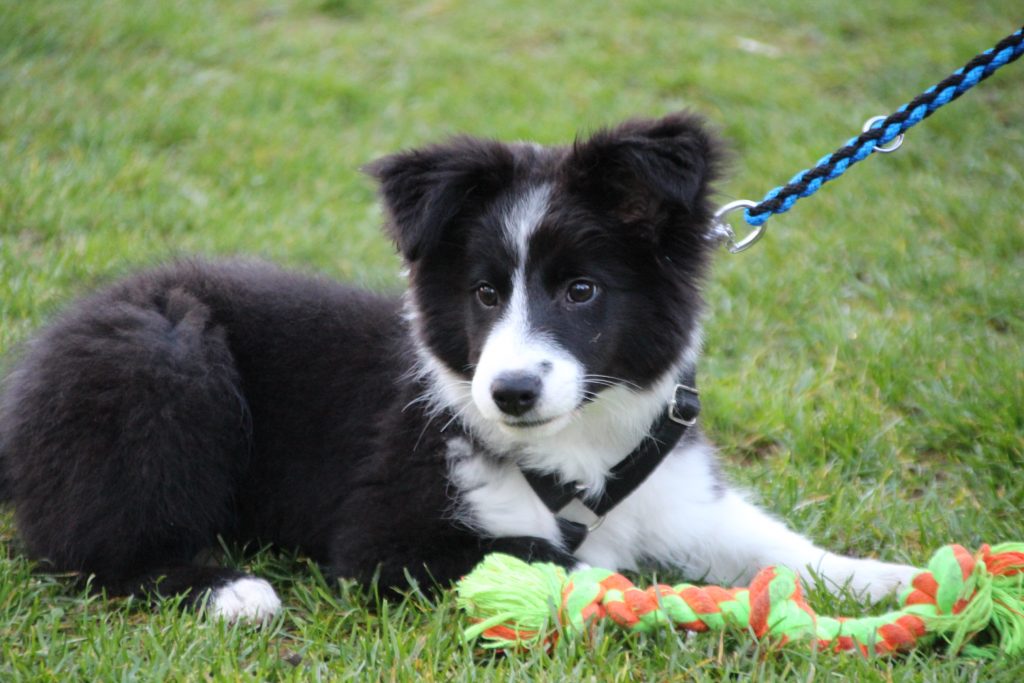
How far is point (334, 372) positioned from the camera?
3.50m

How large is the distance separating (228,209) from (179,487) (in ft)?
9.58

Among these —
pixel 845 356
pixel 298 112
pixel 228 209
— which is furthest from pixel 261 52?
pixel 845 356

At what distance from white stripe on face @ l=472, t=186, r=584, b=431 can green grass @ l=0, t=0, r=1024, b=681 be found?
1.97ft

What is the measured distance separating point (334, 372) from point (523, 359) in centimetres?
100

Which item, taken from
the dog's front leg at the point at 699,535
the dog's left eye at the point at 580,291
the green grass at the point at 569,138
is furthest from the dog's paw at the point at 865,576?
the dog's left eye at the point at 580,291

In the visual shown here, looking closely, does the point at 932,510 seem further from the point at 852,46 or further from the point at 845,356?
the point at 852,46

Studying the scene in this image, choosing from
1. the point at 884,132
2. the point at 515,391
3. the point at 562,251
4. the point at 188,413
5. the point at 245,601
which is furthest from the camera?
the point at 188,413

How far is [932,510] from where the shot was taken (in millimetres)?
3549

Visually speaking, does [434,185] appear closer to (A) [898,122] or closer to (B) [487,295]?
(B) [487,295]

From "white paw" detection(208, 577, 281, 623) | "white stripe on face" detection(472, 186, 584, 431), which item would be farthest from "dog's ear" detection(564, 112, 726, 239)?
"white paw" detection(208, 577, 281, 623)

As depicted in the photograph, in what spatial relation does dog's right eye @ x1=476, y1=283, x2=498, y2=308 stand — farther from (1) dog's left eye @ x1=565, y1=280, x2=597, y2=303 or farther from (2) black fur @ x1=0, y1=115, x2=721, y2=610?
(1) dog's left eye @ x1=565, y1=280, x2=597, y2=303

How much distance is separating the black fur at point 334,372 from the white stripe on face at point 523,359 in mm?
43

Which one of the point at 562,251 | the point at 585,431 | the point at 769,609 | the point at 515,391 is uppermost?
the point at 562,251

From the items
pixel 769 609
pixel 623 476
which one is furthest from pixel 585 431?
pixel 769 609
